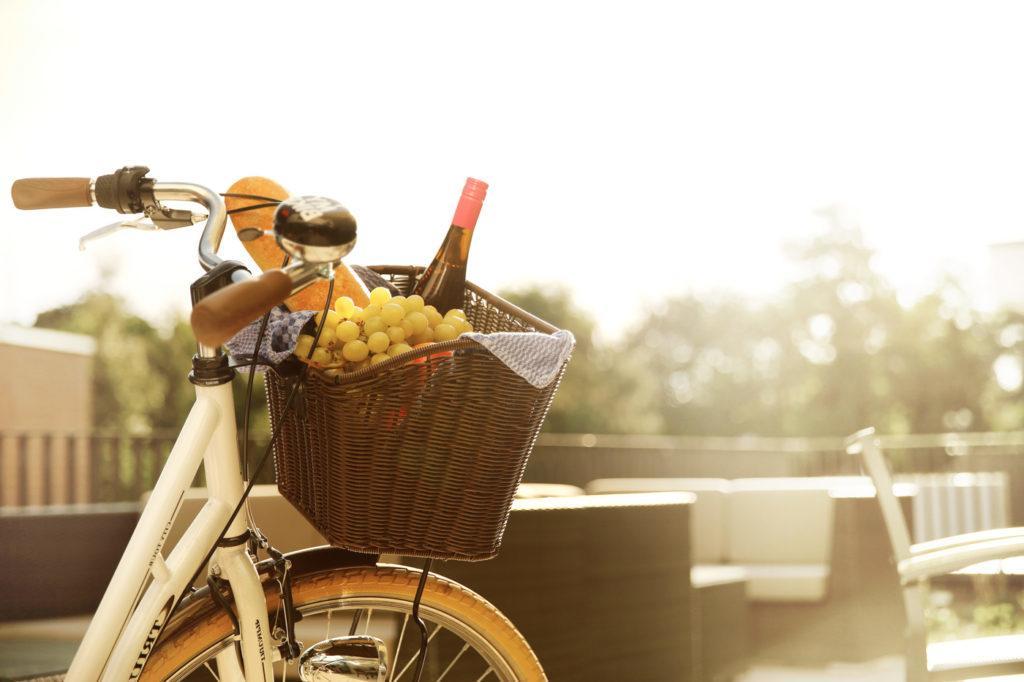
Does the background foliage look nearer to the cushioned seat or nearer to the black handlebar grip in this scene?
the cushioned seat

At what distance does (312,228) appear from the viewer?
3.02 ft

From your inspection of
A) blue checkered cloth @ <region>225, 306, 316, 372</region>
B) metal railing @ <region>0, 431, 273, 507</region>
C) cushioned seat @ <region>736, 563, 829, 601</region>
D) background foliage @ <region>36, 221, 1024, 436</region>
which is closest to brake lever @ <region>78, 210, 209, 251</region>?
blue checkered cloth @ <region>225, 306, 316, 372</region>

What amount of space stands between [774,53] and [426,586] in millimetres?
16775

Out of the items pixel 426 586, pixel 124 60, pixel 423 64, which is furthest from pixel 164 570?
pixel 124 60

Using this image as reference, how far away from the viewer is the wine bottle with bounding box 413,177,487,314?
1.34 m

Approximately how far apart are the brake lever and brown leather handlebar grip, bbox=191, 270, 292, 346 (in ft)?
1.06

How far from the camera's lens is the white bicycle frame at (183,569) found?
104cm

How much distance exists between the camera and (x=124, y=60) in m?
11.8

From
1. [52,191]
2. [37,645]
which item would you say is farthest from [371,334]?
[37,645]

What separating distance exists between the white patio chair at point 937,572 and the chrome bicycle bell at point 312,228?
979mm

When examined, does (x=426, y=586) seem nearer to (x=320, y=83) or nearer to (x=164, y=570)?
(x=164, y=570)

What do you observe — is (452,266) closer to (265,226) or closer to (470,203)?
(470,203)

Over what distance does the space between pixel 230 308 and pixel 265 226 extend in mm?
400

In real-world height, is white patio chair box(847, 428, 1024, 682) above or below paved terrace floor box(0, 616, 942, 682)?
above
